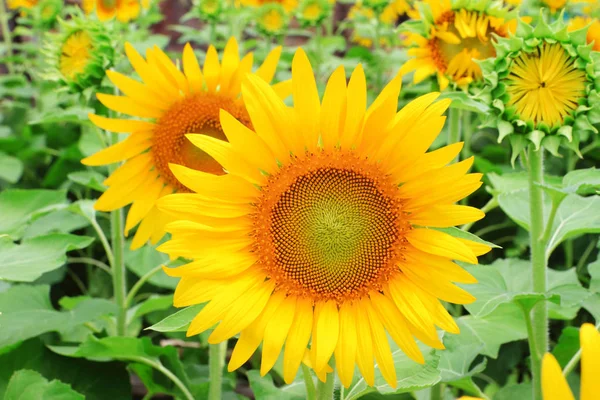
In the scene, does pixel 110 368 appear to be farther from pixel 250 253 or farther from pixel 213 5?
pixel 213 5

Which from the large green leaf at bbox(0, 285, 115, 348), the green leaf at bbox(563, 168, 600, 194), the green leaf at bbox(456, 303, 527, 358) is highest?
the green leaf at bbox(563, 168, 600, 194)

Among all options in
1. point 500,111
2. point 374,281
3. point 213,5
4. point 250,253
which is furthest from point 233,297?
point 213,5

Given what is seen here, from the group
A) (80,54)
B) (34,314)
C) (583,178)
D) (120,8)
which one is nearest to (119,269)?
(34,314)

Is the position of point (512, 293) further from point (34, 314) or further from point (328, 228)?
point (34, 314)

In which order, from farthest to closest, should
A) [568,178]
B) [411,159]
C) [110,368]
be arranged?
[110,368]
[568,178]
[411,159]

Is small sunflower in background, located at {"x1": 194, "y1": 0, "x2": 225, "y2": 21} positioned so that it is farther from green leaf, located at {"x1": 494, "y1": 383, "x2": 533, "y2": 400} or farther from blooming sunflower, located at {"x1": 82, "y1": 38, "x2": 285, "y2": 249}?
green leaf, located at {"x1": 494, "y1": 383, "x2": 533, "y2": 400}

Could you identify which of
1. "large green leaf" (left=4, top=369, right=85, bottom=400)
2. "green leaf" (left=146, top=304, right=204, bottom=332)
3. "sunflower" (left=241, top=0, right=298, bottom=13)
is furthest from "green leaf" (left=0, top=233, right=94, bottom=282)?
"sunflower" (left=241, top=0, right=298, bottom=13)

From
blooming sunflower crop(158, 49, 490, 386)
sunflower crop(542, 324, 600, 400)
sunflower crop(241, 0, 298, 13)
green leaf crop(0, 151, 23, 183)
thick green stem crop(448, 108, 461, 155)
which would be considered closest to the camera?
sunflower crop(542, 324, 600, 400)
